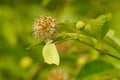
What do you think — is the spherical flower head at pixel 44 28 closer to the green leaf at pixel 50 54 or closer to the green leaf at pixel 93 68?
the green leaf at pixel 50 54

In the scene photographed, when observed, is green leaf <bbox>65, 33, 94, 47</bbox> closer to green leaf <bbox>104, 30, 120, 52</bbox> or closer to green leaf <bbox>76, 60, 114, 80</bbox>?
green leaf <bbox>104, 30, 120, 52</bbox>

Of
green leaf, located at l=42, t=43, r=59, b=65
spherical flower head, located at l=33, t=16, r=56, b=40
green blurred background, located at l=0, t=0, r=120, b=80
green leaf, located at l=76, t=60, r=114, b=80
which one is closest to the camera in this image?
green leaf, located at l=42, t=43, r=59, b=65

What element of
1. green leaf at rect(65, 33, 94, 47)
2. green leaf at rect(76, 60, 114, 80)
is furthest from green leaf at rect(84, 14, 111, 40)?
green leaf at rect(76, 60, 114, 80)

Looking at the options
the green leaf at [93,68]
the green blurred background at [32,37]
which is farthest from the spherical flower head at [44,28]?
the green blurred background at [32,37]

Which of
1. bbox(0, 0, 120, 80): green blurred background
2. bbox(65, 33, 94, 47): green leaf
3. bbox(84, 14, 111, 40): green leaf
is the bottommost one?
bbox(0, 0, 120, 80): green blurred background

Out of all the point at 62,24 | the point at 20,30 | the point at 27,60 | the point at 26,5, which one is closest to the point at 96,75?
the point at 62,24

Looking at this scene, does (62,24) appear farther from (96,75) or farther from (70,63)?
(70,63)

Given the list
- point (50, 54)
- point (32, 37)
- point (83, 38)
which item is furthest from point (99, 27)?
point (32, 37)
